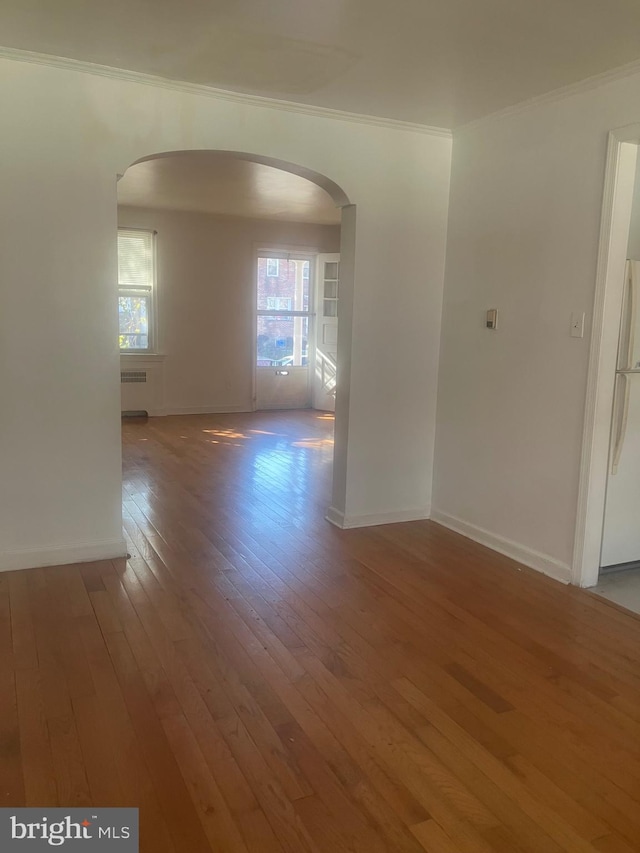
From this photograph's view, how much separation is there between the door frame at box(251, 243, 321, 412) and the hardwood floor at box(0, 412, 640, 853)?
528cm

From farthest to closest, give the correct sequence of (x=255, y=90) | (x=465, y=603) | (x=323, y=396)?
(x=323, y=396) → (x=255, y=90) → (x=465, y=603)

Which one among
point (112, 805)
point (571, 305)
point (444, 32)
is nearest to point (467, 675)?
point (112, 805)

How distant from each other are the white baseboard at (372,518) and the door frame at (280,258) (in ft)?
16.2

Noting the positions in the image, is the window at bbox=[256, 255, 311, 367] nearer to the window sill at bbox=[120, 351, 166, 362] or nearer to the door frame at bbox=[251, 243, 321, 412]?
the door frame at bbox=[251, 243, 321, 412]

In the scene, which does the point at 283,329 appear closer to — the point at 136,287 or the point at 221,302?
the point at 221,302

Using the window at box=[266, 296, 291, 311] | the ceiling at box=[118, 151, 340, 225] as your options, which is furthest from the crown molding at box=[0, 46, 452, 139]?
the window at box=[266, 296, 291, 311]

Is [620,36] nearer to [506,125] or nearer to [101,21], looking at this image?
[506,125]

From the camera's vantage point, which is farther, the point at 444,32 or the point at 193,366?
the point at 193,366

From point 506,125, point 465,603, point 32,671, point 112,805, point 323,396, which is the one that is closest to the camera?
point 112,805

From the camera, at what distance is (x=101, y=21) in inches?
106

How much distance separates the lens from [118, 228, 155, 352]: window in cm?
821

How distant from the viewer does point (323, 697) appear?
2373mm

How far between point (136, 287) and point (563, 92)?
6.11 m

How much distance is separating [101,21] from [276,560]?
267 centimetres
